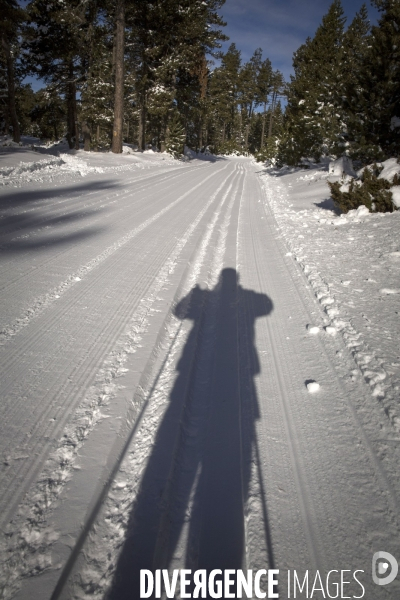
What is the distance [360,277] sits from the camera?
4.11 meters

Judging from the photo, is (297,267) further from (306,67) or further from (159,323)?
(306,67)

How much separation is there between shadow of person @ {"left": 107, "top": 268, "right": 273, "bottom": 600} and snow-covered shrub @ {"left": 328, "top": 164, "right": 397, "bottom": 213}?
555cm

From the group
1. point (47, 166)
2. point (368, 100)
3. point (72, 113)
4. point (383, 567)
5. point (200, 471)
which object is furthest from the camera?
point (72, 113)

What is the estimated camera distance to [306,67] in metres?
17.4

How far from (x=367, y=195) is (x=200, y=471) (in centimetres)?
692

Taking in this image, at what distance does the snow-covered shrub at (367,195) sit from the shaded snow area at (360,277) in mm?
191

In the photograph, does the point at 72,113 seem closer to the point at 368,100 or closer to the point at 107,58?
the point at 107,58

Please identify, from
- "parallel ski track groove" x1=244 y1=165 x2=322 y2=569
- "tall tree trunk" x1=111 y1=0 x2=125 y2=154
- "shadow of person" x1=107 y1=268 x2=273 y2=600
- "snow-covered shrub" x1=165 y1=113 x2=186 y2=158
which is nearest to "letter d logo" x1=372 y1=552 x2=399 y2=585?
"parallel ski track groove" x1=244 y1=165 x2=322 y2=569

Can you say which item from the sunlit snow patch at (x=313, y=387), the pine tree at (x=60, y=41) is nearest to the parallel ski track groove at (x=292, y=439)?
the sunlit snow patch at (x=313, y=387)

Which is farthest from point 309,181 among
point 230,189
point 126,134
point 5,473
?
point 126,134

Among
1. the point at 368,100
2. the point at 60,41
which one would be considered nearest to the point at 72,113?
the point at 60,41

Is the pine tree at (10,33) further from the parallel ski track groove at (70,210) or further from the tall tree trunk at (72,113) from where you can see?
the parallel ski track groove at (70,210)

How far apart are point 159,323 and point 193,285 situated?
97 cm

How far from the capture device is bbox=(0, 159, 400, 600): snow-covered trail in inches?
54.1
